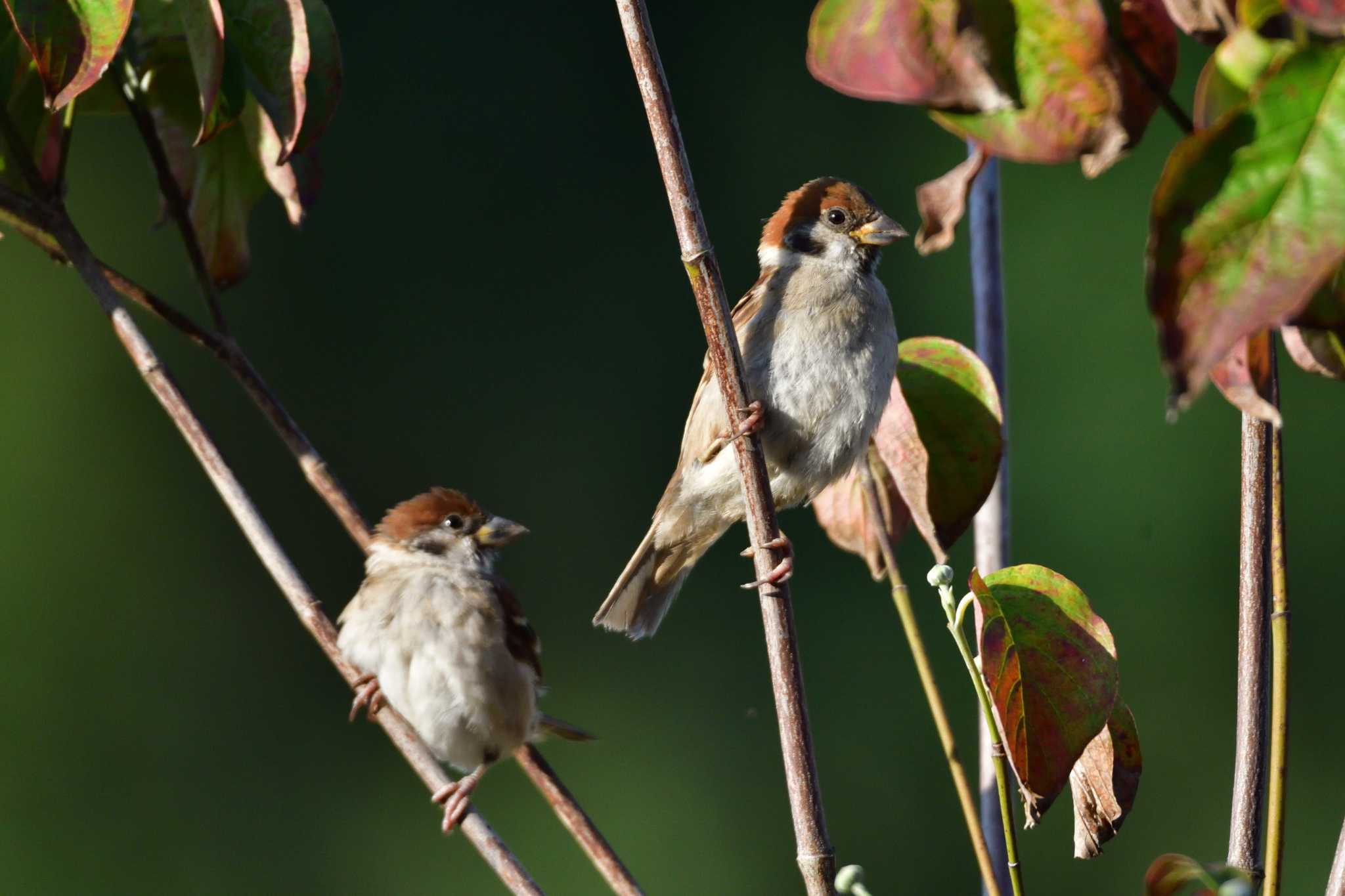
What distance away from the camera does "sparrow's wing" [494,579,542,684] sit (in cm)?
283

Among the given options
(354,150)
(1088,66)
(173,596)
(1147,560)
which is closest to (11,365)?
(173,596)

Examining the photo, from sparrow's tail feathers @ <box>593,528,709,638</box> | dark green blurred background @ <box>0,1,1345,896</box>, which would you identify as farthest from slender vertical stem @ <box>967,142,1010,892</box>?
dark green blurred background @ <box>0,1,1345,896</box>

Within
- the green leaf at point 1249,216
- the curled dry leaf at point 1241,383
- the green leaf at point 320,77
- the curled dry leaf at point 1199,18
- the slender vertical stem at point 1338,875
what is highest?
the green leaf at point 320,77

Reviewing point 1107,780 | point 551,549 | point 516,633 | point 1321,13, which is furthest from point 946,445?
point 551,549

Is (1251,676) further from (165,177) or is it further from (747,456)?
(165,177)

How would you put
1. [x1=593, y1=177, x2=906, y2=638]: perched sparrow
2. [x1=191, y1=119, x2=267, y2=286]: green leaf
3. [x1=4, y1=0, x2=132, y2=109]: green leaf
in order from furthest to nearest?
[x1=593, y1=177, x2=906, y2=638]: perched sparrow
[x1=191, y1=119, x2=267, y2=286]: green leaf
[x1=4, y1=0, x2=132, y2=109]: green leaf

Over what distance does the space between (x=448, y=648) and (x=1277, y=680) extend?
5.99 ft

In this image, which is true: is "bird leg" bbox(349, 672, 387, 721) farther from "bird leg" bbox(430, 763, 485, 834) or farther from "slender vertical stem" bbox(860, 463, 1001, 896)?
"slender vertical stem" bbox(860, 463, 1001, 896)

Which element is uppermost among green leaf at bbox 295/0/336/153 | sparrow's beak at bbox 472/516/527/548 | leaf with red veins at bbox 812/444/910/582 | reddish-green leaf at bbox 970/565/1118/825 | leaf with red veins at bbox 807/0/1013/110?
green leaf at bbox 295/0/336/153

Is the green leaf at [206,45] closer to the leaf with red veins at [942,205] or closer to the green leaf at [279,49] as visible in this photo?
the green leaf at [279,49]

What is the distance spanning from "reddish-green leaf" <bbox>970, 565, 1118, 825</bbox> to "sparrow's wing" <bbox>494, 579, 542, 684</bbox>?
6.05 ft

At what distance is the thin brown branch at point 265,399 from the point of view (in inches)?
58.8

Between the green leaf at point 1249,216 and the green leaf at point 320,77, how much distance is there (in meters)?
0.87

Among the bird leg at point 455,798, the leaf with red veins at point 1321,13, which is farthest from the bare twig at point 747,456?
the leaf with red veins at point 1321,13
